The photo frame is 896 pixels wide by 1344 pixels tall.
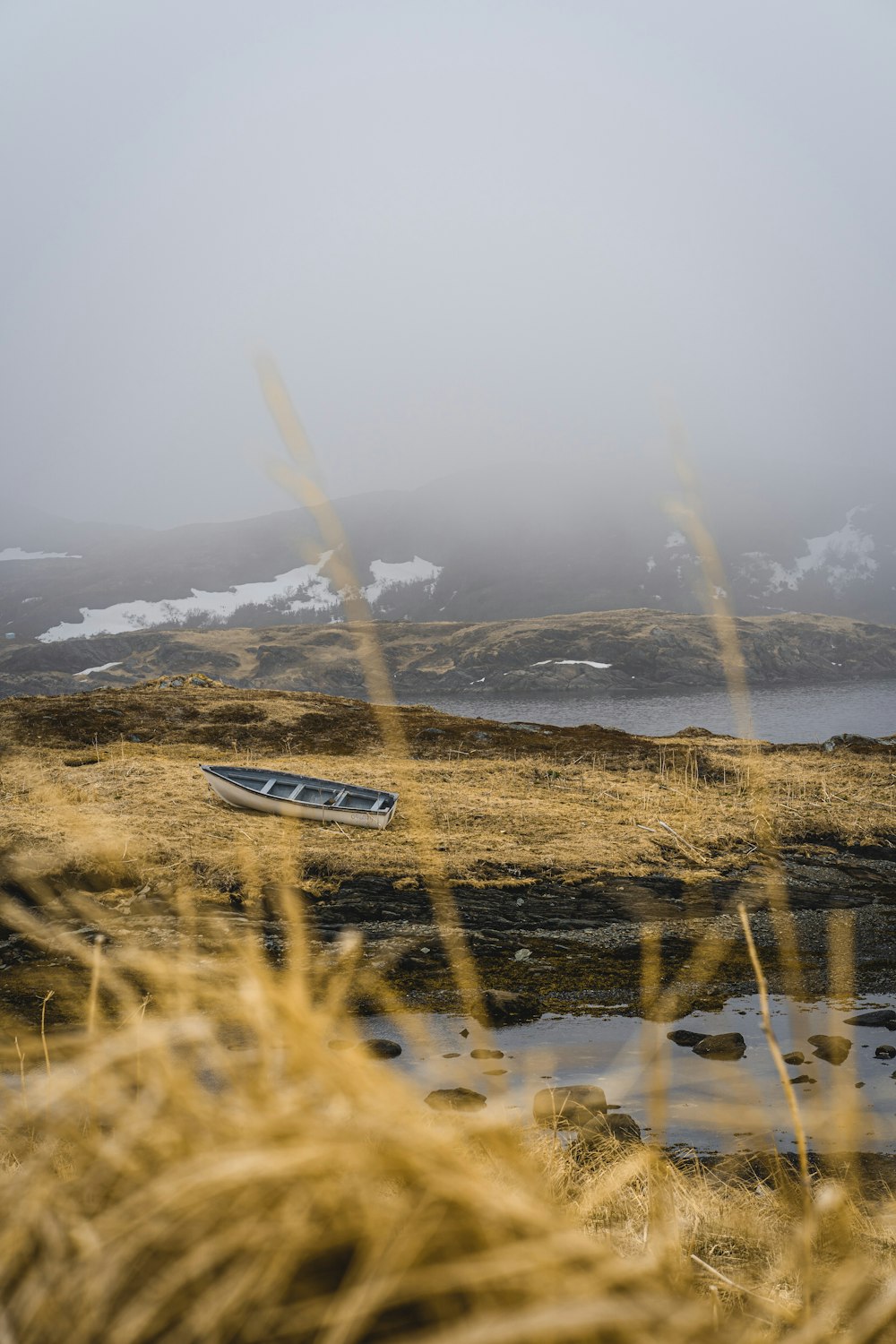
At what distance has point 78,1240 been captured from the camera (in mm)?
909

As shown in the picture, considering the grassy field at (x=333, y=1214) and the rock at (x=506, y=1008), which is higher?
the grassy field at (x=333, y=1214)

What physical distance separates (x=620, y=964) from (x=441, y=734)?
A: 2189 centimetres

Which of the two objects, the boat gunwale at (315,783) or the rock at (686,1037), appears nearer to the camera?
the rock at (686,1037)

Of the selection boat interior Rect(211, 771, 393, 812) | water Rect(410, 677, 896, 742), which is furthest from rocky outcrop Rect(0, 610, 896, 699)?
boat interior Rect(211, 771, 393, 812)

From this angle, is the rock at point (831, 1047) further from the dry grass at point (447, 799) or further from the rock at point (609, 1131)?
the dry grass at point (447, 799)

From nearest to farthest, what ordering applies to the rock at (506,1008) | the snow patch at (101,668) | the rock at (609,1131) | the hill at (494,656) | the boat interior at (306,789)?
the rock at (609,1131), the rock at (506,1008), the boat interior at (306,789), the hill at (494,656), the snow patch at (101,668)

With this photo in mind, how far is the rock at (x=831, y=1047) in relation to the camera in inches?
349

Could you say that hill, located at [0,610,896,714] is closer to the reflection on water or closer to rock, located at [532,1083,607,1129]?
the reflection on water

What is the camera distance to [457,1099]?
744 centimetres

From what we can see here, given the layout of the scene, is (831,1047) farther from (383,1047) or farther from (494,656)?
(494,656)

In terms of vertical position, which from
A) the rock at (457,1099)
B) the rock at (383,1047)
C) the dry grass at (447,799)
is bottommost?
the dry grass at (447,799)

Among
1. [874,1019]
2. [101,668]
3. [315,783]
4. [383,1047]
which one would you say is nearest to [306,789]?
[315,783]

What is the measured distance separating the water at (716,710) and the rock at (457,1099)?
4734 cm

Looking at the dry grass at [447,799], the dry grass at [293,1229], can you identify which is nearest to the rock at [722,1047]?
the dry grass at [447,799]
